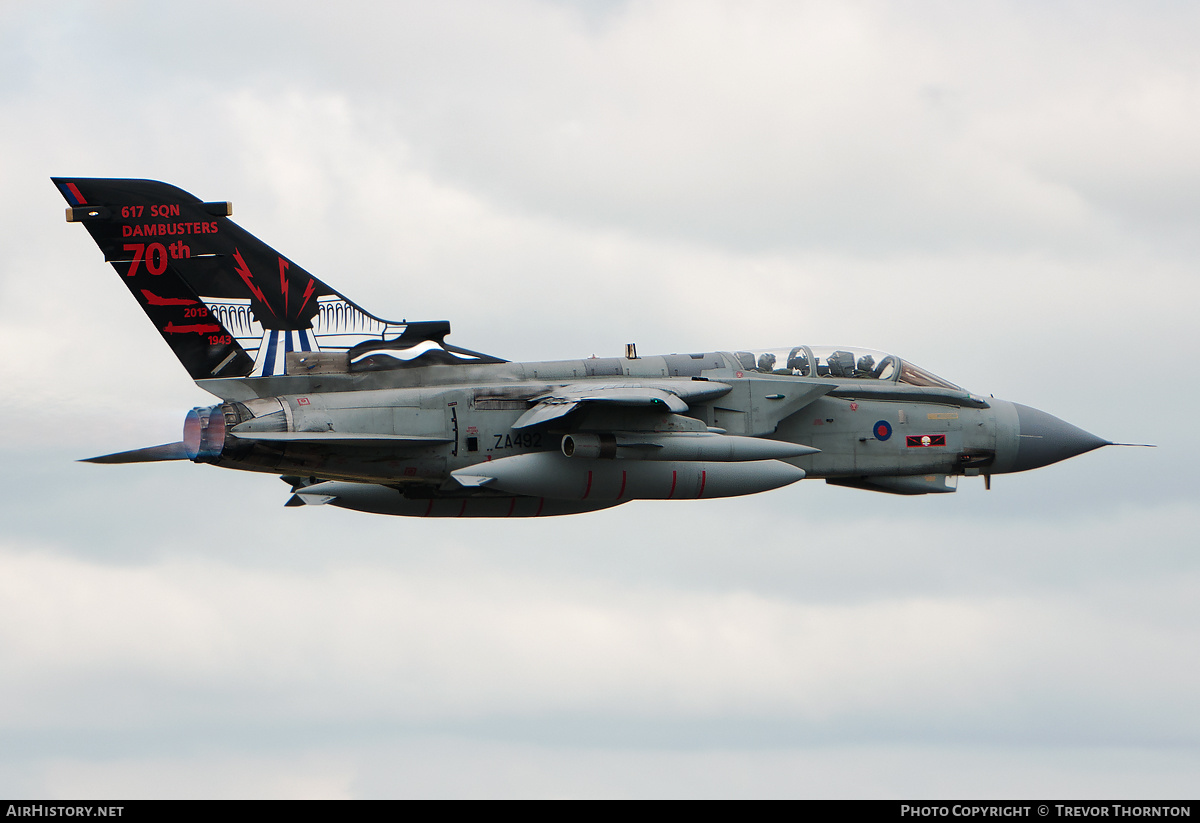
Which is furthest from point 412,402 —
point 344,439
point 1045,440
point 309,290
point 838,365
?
point 1045,440

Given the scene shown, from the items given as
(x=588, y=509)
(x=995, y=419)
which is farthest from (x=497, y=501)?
(x=995, y=419)

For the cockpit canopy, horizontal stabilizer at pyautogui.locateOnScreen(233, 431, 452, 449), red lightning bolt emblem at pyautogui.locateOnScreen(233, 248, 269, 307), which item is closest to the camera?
horizontal stabilizer at pyautogui.locateOnScreen(233, 431, 452, 449)

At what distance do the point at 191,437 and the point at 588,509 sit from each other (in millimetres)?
6228

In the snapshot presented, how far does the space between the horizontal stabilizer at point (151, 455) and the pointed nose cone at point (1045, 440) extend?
13.1 m

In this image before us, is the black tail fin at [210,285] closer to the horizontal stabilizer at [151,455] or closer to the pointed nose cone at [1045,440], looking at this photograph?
the horizontal stabilizer at [151,455]

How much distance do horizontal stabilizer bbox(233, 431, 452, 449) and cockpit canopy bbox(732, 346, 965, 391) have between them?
511 cm

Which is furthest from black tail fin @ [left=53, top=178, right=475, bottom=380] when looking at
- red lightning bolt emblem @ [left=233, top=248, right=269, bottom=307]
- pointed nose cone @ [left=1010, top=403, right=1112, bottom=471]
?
pointed nose cone @ [left=1010, top=403, right=1112, bottom=471]

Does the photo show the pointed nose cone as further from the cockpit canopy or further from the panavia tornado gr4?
the panavia tornado gr4

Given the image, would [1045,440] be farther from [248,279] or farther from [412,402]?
[248,279]

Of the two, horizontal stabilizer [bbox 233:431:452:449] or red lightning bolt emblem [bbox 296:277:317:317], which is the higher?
red lightning bolt emblem [bbox 296:277:317:317]

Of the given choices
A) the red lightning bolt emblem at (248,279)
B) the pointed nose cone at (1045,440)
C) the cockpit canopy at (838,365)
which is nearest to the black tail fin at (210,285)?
the red lightning bolt emblem at (248,279)

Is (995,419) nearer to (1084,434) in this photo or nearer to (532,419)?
(1084,434)

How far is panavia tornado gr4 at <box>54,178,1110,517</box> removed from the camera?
23.5 meters

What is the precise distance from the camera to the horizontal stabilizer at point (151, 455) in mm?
23156
